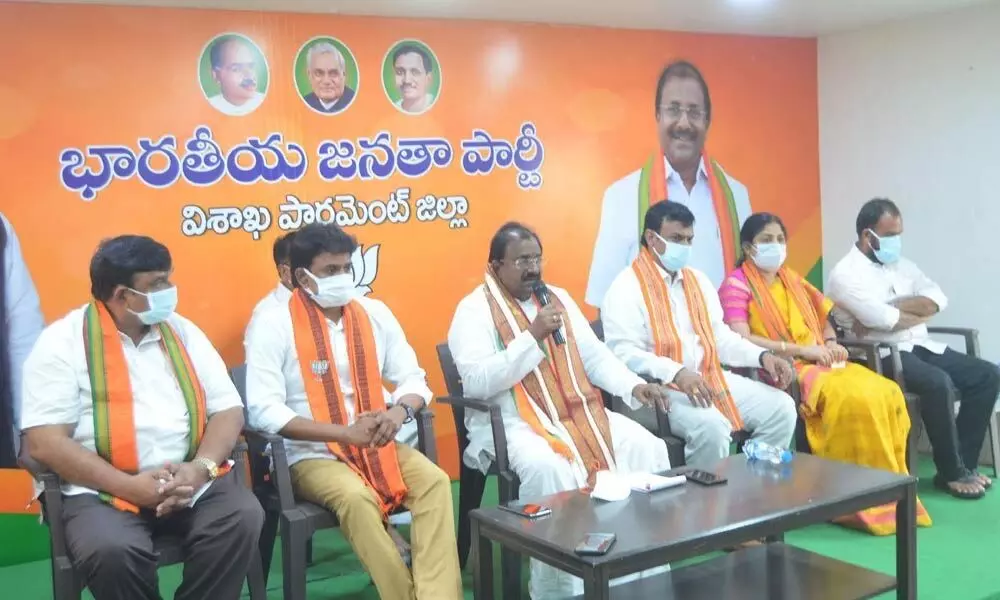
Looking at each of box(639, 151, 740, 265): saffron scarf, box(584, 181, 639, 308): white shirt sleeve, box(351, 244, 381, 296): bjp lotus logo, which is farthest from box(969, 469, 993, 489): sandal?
box(351, 244, 381, 296): bjp lotus logo

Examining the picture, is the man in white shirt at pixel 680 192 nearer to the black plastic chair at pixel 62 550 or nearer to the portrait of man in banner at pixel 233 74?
the portrait of man in banner at pixel 233 74

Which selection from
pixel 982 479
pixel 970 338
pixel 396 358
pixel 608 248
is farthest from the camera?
pixel 608 248

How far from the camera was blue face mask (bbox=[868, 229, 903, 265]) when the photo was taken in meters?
5.10

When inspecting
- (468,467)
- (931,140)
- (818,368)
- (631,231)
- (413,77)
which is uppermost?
(413,77)

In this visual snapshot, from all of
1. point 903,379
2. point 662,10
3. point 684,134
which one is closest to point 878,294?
point 903,379

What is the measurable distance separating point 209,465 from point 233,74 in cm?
209

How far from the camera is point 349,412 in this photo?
142 inches

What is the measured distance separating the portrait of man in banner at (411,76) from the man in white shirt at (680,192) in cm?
123

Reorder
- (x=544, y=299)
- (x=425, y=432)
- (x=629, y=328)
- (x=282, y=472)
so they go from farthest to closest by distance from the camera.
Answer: (x=629, y=328) → (x=544, y=299) → (x=425, y=432) → (x=282, y=472)

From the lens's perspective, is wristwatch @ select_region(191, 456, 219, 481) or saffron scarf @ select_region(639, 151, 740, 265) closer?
wristwatch @ select_region(191, 456, 219, 481)

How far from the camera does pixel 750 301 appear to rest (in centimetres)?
488

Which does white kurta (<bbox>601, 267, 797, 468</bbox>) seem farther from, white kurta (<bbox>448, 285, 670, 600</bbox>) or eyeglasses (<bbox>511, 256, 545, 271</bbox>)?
eyeglasses (<bbox>511, 256, 545, 271</bbox>)

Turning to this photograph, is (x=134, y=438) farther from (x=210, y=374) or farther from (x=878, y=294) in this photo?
(x=878, y=294)

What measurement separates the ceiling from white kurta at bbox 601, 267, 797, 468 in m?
1.48
